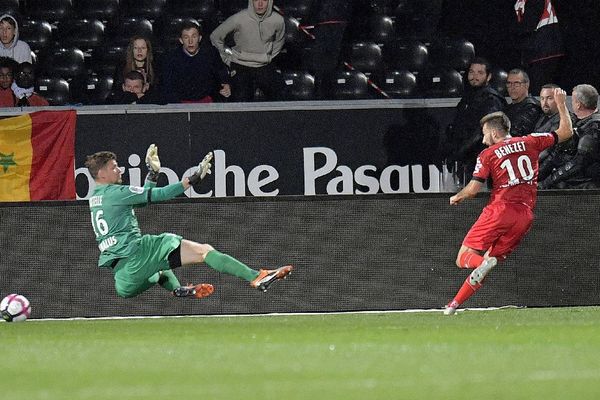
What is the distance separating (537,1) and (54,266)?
23.9ft

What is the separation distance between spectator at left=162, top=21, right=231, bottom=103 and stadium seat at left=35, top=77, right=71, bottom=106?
68.4 inches

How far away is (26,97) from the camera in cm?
1586

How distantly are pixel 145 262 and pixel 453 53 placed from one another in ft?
20.9

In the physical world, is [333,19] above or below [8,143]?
above

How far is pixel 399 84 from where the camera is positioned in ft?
55.3

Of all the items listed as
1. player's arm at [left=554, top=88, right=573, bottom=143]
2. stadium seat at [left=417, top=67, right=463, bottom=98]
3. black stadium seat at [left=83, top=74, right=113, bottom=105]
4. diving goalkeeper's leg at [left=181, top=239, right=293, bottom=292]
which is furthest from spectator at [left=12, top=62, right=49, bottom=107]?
player's arm at [left=554, top=88, right=573, bottom=143]

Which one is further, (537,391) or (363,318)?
(363,318)

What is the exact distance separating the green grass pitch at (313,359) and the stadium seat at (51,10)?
22.5 ft

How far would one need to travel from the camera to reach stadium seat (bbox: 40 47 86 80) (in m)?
17.4

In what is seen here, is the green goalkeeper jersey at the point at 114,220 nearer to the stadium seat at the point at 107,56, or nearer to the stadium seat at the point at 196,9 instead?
the stadium seat at the point at 107,56

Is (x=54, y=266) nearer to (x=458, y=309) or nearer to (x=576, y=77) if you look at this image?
(x=458, y=309)

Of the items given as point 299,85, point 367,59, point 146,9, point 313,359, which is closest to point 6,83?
point 146,9

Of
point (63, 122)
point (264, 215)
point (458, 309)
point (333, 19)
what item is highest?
point (333, 19)

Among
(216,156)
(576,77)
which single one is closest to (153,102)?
(216,156)
